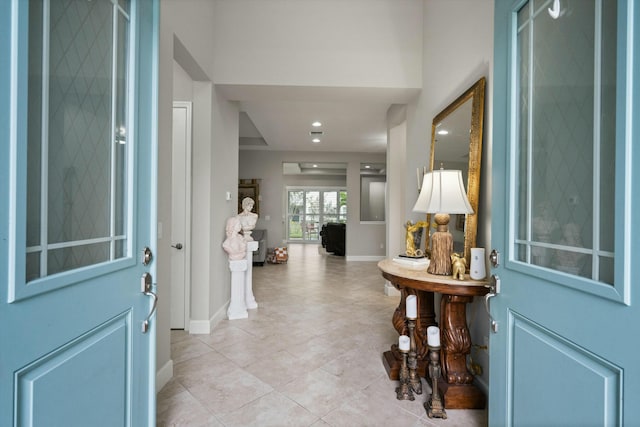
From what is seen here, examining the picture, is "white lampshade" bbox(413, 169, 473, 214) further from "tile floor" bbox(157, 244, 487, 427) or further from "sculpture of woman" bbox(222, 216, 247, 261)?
"sculpture of woman" bbox(222, 216, 247, 261)

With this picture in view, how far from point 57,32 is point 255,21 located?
251 centimetres

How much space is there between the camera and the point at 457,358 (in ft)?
6.16

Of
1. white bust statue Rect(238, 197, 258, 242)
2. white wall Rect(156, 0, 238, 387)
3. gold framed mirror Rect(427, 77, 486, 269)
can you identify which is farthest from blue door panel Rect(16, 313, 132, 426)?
white bust statue Rect(238, 197, 258, 242)

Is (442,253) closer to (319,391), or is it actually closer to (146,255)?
(319,391)

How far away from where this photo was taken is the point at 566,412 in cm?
89

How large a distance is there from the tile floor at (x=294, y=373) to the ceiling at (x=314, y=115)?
2419 mm

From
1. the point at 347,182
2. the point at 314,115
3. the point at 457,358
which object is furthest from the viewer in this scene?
the point at 347,182

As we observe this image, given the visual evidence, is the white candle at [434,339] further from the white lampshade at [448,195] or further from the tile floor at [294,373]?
the white lampshade at [448,195]

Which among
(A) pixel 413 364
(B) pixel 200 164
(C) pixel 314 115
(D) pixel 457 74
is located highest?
(C) pixel 314 115

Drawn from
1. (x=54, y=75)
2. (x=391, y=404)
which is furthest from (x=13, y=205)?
(x=391, y=404)

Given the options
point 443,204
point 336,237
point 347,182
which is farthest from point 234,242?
point 336,237

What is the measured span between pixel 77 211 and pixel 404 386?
1978 mm

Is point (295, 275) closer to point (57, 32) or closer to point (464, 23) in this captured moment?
point (464, 23)

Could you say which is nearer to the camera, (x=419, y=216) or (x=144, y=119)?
(x=144, y=119)
